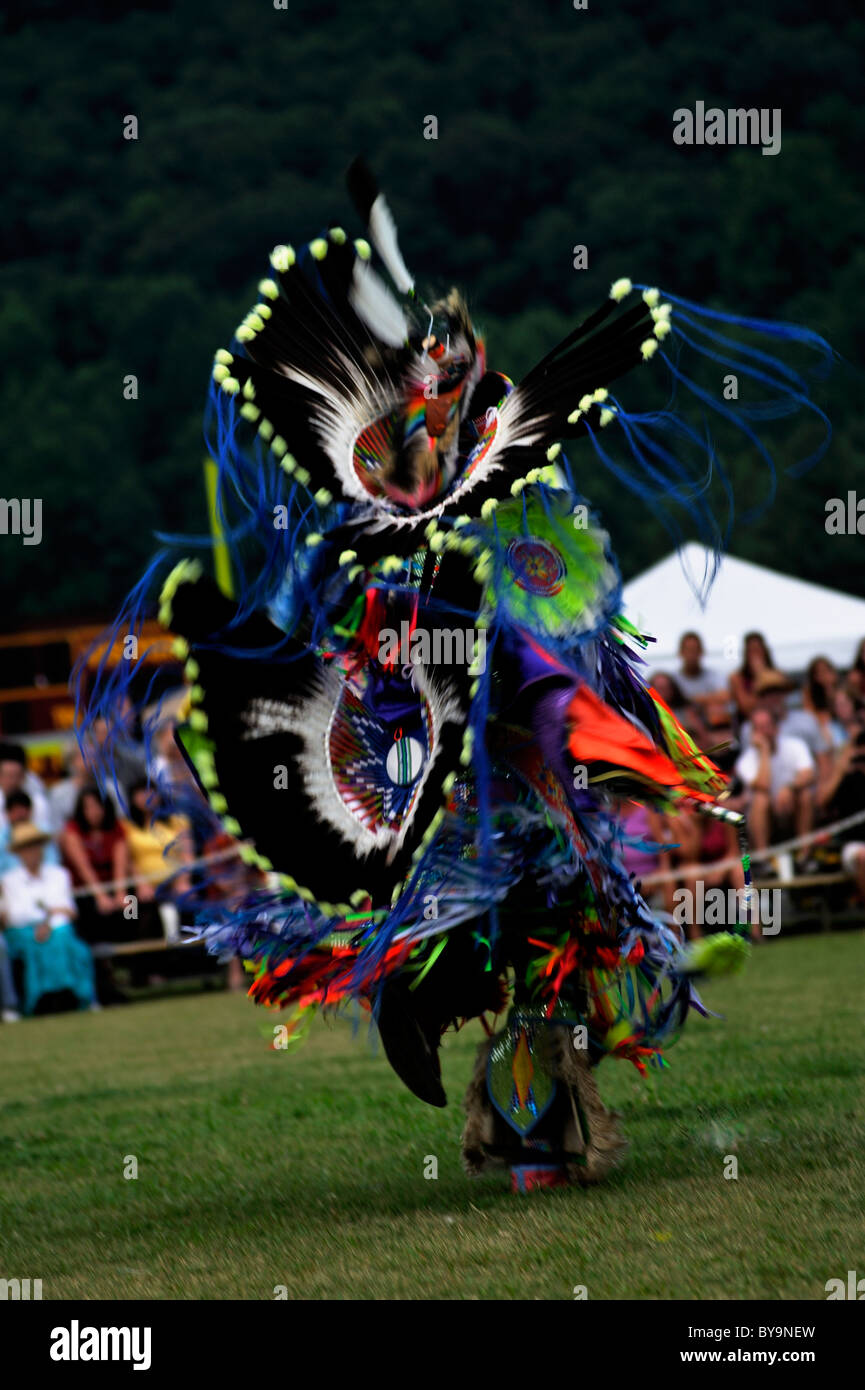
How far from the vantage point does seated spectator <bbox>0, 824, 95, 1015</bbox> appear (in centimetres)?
1263

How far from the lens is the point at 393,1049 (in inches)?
231

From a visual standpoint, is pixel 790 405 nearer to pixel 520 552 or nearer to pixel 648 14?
pixel 520 552

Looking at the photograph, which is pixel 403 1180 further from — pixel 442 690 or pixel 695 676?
pixel 695 676

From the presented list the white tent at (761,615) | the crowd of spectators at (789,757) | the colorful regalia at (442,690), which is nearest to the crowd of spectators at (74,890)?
the crowd of spectators at (789,757)

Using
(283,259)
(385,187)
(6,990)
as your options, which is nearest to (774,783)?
(6,990)

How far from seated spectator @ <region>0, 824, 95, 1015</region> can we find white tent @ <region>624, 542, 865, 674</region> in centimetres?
580

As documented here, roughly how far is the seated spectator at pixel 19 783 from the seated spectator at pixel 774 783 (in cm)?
467

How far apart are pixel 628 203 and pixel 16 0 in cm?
4366

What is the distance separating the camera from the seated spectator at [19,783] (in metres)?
13.1

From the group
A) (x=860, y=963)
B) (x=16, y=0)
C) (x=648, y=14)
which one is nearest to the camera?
(x=860, y=963)

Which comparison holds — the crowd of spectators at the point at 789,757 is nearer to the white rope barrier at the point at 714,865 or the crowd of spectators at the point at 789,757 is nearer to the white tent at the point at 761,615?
the white rope barrier at the point at 714,865

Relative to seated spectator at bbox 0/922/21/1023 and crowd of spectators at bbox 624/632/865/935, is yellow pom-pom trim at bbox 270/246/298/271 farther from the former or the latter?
crowd of spectators at bbox 624/632/865/935
